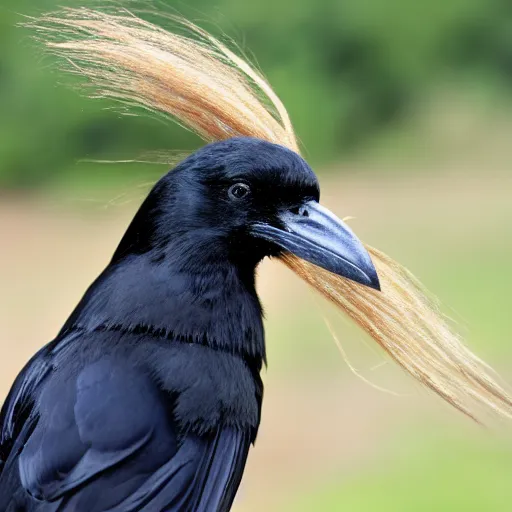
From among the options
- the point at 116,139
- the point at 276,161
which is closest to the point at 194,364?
the point at 276,161

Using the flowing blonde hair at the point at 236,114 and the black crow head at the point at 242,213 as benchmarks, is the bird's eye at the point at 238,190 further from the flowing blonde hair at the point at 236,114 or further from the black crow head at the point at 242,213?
the flowing blonde hair at the point at 236,114

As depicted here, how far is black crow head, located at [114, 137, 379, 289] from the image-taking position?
1317 millimetres

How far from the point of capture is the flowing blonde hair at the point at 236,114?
4.67 feet

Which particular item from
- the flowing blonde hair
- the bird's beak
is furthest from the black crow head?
the flowing blonde hair

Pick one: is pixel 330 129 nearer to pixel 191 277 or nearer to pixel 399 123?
pixel 399 123

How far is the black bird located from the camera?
1.30 metres

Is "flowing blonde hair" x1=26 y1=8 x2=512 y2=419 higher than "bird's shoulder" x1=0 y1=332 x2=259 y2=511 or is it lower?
higher

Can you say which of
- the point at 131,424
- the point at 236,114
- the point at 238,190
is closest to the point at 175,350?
the point at 131,424

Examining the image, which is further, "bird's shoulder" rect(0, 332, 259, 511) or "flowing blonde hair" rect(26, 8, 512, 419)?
"flowing blonde hair" rect(26, 8, 512, 419)

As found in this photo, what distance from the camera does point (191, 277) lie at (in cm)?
134

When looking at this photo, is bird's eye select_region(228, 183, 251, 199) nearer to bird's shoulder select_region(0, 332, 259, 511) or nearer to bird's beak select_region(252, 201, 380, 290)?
bird's beak select_region(252, 201, 380, 290)

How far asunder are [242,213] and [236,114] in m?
0.15

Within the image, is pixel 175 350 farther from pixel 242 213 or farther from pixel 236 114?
pixel 236 114

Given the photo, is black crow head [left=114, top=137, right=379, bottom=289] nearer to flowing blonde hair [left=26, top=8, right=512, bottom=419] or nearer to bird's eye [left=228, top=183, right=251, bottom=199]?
bird's eye [left=228, top=183, right=251, bottom=199]
